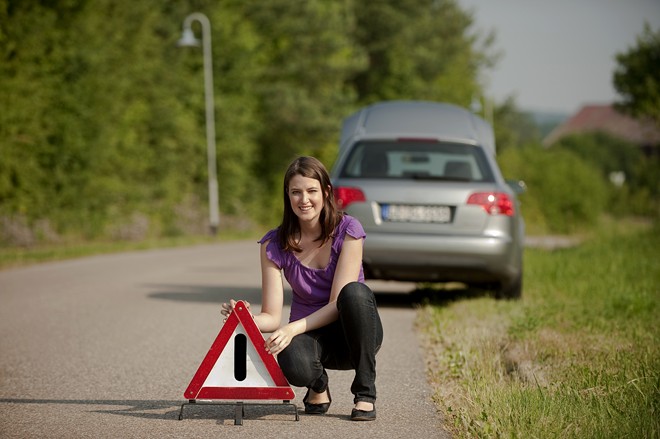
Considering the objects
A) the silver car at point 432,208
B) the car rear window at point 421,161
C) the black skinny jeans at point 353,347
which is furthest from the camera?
the car rear window at point 421,161

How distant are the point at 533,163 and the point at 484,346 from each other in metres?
40.6

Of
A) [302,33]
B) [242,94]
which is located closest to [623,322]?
[242,94]

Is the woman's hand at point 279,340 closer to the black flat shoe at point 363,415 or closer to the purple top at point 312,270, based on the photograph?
the purple top at point 312,270

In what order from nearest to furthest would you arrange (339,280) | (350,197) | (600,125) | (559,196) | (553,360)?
(339,280), (553,360), (350,197), (559,196), (600,125)

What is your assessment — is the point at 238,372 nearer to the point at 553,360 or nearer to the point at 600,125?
the point at 553,360

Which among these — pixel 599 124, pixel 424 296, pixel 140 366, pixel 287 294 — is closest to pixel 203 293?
pixel 287 294

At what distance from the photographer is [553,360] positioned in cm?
733

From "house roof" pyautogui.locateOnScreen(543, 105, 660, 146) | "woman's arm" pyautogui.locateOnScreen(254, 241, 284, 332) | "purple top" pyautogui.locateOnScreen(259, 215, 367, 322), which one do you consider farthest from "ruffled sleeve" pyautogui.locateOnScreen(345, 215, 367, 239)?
"house roof" pyautogui.locateOnScreen(543, 105, 660, 146)

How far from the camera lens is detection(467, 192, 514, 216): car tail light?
1102 cm

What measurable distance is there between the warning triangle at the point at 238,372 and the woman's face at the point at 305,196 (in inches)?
23.8

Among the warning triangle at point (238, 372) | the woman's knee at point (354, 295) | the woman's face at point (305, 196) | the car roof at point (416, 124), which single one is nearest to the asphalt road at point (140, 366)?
the warning triangle at point (238, 372)

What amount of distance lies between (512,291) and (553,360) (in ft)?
14.4

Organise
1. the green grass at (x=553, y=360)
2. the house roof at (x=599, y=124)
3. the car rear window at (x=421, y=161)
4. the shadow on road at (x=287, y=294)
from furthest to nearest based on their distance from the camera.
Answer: the house roof at (x=599, y=124), the shadow on road at (x=287, y=294), the car rear window at (x=421, y=161), the green grass at (x=553, y=360)

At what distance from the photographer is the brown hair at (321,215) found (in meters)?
5.86
